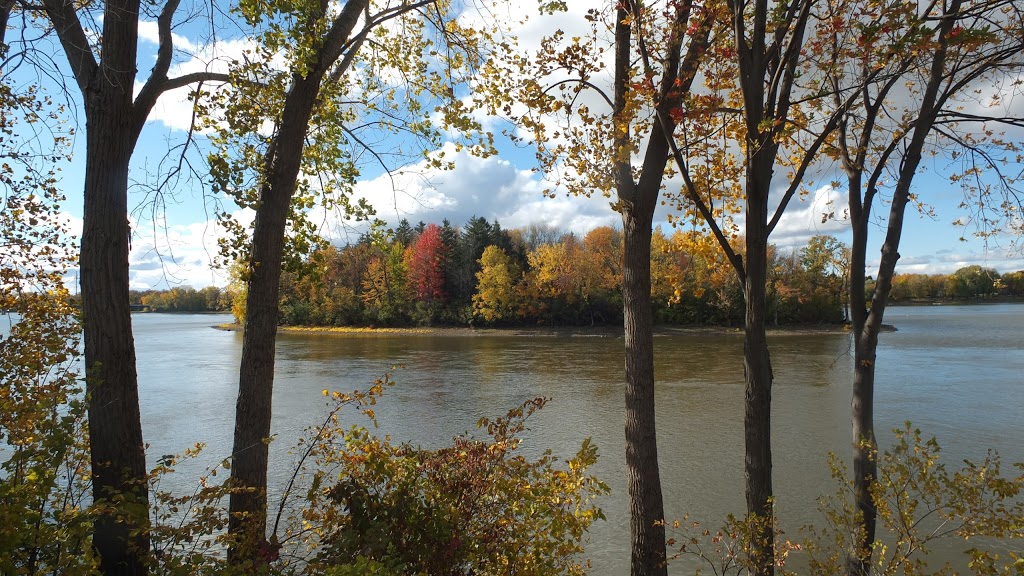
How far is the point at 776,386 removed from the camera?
17672 millimetres

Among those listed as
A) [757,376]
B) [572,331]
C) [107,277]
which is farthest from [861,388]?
[572,331]

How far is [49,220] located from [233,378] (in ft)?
58.4

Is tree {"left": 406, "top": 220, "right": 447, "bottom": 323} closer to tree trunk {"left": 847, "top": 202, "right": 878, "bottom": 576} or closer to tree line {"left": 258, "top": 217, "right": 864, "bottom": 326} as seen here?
tree line {"left": 258, "top": 217, "right": 864, "bottom": 326}

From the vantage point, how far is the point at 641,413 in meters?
4.54

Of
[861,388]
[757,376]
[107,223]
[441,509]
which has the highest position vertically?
[107,223]

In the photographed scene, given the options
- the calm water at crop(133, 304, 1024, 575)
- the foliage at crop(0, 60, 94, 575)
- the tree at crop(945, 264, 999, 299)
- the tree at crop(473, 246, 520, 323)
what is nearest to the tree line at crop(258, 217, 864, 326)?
the tree at crop(473, 246, 520, 323)

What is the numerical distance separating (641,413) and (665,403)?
11.6 metres

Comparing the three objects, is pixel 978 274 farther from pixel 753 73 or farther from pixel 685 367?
pixel 753 73

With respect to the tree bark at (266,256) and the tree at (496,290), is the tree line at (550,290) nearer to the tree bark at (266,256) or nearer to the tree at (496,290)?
the tree at (496,290)

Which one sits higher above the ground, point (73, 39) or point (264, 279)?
point (73, 39)

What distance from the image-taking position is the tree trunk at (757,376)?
4043 millimetres

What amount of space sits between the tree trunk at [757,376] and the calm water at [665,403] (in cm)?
218

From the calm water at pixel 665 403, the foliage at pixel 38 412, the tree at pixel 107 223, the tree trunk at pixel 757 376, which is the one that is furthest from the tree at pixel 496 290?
the tree at pixel 107 223

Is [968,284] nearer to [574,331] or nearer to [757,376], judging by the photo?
[574,331]
